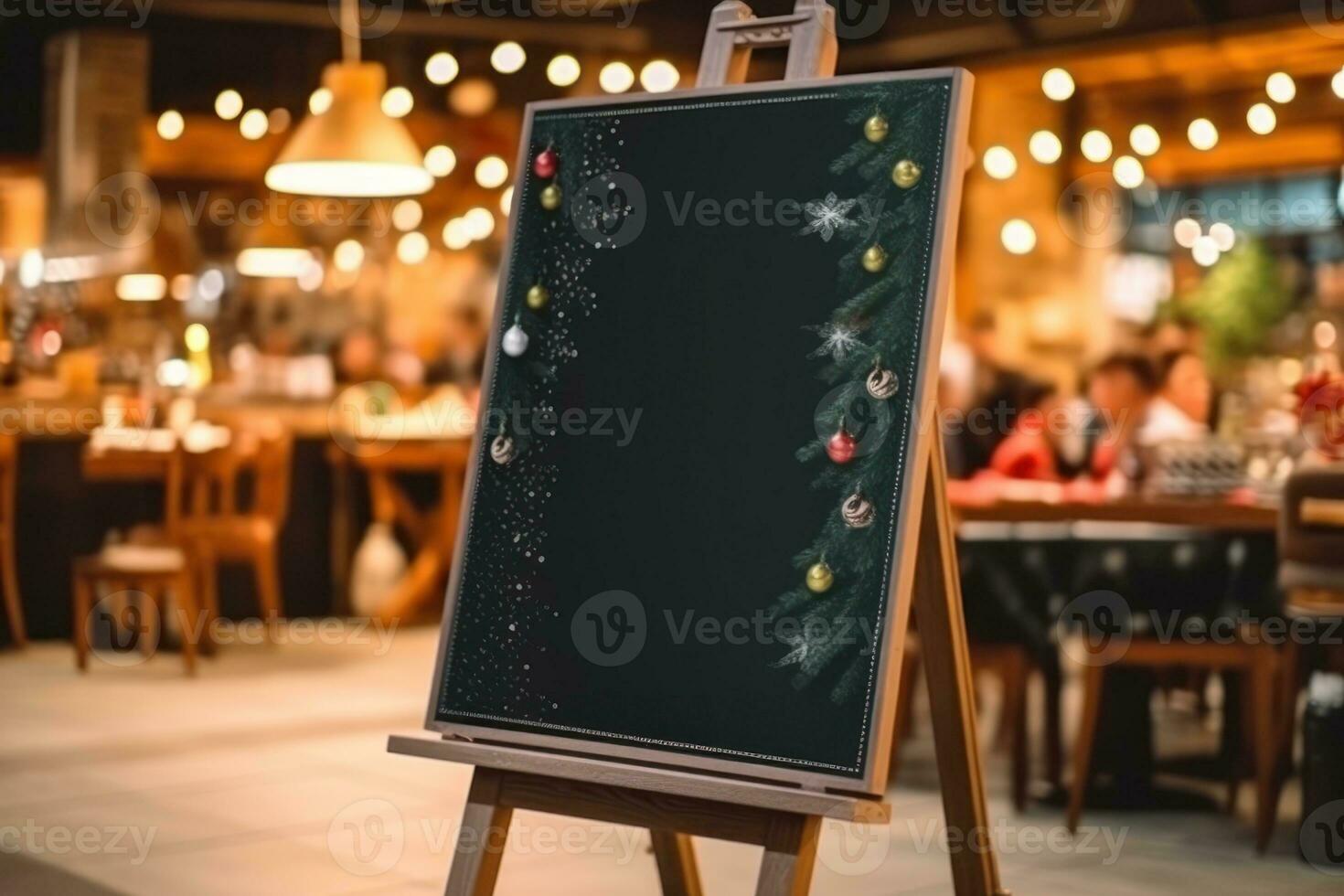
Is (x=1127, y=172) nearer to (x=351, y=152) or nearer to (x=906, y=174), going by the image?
(x=351, y=152)

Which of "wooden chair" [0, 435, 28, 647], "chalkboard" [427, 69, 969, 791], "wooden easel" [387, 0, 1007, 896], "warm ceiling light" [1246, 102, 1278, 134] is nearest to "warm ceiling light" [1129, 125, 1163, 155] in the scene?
"warm ceiling light" [1246, 102, 1278, 134]

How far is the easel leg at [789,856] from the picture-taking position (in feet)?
8.13

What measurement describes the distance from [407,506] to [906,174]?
7170 mm

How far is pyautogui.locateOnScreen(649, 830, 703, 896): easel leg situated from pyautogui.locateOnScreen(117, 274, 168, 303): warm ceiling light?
1329cm

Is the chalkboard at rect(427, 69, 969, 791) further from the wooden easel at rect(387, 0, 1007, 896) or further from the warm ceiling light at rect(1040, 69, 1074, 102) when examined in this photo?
the warm ceiling light at rect(1040, 69, 1074, 102)

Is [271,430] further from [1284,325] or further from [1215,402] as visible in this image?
[1284,325]

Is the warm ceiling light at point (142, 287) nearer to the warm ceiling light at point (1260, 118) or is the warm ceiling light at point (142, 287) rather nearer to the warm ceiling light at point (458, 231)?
the warm ceiling light at point (458, 231)

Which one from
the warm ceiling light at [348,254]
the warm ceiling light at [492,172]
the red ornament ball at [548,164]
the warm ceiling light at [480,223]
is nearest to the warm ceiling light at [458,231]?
the warm ceiling light at [480,223]

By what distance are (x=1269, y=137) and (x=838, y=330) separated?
13.4 m

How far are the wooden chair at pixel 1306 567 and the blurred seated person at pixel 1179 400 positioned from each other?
236 centimetres

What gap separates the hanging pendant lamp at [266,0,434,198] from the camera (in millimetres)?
7324

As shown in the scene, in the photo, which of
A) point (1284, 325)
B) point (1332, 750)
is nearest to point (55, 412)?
point (1332, 750)

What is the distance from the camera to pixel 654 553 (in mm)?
2773

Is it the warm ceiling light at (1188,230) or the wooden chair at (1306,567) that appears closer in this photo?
the wooden chair at (1306,567)
